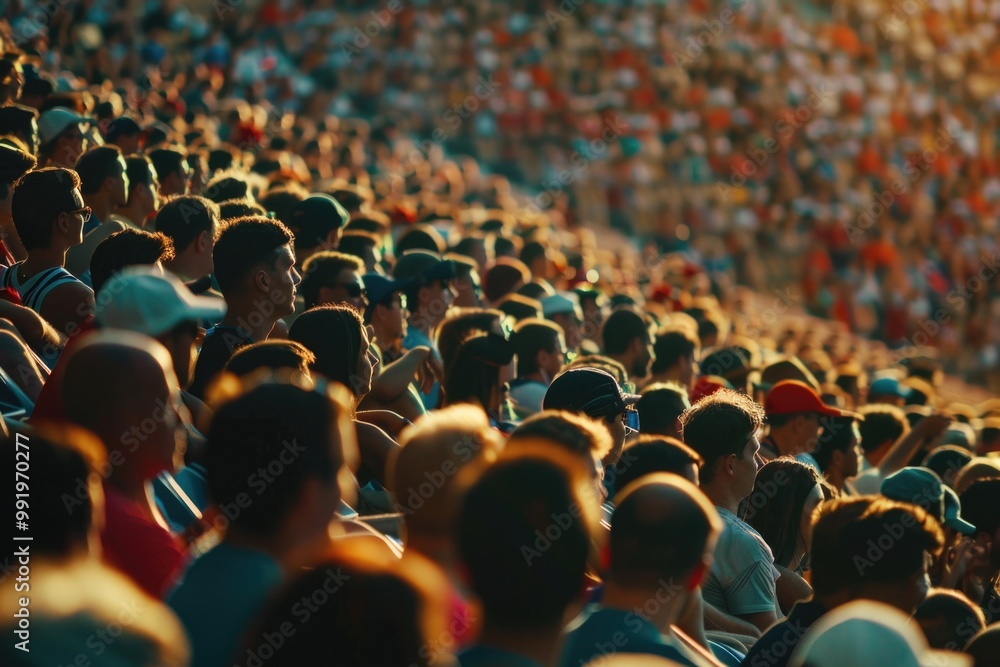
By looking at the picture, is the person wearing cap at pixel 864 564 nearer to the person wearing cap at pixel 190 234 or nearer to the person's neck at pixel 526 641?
the person's neck at pixel 526 641

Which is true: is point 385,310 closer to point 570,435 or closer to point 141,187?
point 141,187

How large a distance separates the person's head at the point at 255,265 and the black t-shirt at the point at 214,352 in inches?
9.2

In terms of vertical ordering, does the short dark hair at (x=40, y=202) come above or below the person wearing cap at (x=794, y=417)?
above

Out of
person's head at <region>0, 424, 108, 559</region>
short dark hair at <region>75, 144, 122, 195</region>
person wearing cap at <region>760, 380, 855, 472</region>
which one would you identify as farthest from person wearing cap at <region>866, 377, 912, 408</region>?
person's head at <region>0, 424, 108, 559</region>

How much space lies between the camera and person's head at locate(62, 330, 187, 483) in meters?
3.11

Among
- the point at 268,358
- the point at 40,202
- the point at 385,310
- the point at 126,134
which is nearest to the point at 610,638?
the point at 268,358

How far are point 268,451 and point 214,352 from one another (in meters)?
1.97

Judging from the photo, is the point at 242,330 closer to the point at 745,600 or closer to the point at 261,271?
the point at 261,271

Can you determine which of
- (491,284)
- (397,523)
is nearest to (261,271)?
(397,523)

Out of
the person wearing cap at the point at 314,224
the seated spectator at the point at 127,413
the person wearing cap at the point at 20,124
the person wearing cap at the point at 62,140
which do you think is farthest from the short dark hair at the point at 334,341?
the person wearing cap at the point at 20,124

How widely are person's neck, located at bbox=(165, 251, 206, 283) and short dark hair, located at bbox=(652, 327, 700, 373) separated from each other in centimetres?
286

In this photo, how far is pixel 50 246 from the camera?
525 centimetres

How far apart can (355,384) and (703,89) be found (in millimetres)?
23647

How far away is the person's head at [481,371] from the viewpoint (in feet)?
18.3
